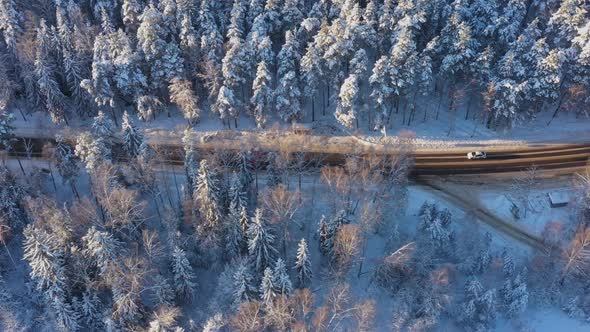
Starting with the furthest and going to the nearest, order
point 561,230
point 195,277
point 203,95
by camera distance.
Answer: point 203,95
point 561,230
point 195,277

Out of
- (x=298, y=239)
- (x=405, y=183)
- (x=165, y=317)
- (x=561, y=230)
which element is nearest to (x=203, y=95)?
(x=298, y=239)

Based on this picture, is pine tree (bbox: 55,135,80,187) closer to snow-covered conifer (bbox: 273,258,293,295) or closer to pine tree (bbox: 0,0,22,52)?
pine tree (bbox: 0,0,22,52)

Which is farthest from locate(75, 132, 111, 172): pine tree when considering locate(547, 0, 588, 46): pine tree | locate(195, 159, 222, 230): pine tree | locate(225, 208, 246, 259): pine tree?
locate(547, 0, 588, 46): pine tree

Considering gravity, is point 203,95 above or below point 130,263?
above

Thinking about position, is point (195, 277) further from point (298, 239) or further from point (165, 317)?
point (298, 239)

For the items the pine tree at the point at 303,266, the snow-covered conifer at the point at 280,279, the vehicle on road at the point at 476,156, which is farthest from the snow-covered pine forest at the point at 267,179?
the vehicle on road at the point at 476,156

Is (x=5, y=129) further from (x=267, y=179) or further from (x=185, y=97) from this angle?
(x=267, y=179)
